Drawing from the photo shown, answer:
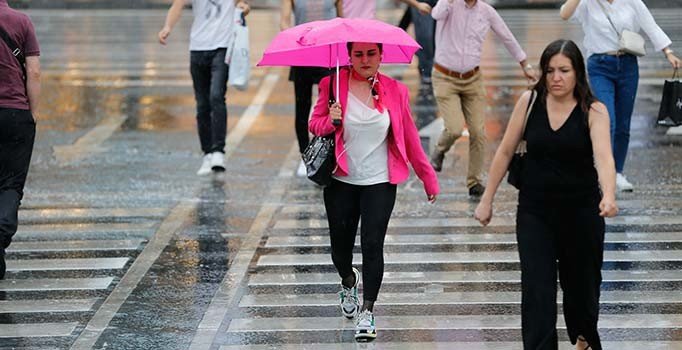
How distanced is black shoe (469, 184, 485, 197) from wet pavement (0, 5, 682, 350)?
0.13m

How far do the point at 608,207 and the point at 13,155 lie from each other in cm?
426

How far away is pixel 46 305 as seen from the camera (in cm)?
838

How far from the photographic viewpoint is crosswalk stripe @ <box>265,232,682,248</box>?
32.7 ft

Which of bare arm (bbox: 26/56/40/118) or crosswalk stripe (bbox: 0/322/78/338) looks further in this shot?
bare arm (bbox: 26/56/40/118)

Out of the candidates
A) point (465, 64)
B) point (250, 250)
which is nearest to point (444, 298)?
point (250, 250)

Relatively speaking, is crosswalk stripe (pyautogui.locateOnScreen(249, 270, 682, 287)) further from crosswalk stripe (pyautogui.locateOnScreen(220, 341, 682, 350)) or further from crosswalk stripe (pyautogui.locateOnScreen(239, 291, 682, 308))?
crosswalk stripe (pyautogui.locateOnScreen(220, 341, 682, 350))

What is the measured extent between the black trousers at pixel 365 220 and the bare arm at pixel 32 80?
2288 mm

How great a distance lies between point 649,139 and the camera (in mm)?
14305

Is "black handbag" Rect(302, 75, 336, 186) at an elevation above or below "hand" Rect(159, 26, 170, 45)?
above

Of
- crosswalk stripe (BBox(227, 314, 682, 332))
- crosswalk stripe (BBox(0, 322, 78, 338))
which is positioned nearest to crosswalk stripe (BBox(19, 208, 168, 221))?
crosswalk stripe (BBox(0, 322, 78, 338))

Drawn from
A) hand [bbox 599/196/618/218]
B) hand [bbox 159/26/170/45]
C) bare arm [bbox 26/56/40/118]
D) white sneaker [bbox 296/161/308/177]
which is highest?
hand [bbox 599/196/618/218]

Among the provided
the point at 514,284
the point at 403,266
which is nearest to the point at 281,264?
the point at 403,266

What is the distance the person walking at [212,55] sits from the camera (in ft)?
41.5

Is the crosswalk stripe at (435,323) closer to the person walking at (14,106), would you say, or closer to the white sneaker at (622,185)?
the person walking at (14,106)
